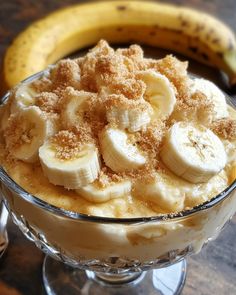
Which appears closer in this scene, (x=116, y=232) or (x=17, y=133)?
(x=116, y=232)

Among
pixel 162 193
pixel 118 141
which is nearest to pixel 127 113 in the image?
pixel 118 141

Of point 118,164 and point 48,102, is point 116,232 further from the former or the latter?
point 48,102

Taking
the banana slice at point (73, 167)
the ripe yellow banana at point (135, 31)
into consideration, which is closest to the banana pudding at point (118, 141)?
the banana slice at point (73, 167)

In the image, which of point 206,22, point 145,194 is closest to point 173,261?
point 145,194

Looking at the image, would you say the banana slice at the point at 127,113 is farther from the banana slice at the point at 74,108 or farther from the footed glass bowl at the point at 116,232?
the footed glass bowl at the point at 116,232

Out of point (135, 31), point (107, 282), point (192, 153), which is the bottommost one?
point (107, 282)

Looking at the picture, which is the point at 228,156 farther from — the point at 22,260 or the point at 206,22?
the point at 206,22
